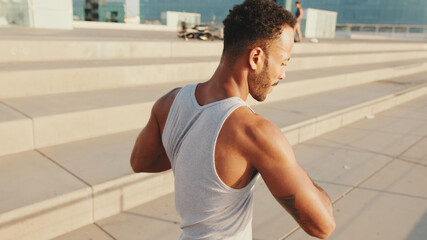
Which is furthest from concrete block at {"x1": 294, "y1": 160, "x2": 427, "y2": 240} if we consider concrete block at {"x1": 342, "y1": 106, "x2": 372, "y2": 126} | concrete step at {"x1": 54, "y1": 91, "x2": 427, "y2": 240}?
concrete block at {"x1": 342, "y1": 106, "x2": 372, "y2": 126}

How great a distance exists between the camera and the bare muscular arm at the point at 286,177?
38.9 inches

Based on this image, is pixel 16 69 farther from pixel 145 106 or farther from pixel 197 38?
pixel 197 38

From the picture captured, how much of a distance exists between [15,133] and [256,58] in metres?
2.56

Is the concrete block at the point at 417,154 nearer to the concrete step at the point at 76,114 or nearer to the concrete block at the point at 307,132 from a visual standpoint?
the concrete block at the point at 307,132

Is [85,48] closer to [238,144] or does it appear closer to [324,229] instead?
[238,144]

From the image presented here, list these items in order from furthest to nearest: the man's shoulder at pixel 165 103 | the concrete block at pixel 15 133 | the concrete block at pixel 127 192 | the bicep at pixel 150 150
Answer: the concrete block at pixel 15 133 → the concrete block at pixel 127 192 → the bicep at pixel 150 150 → the man's shoulder at pixel 165 103

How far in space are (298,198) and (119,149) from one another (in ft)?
7.99

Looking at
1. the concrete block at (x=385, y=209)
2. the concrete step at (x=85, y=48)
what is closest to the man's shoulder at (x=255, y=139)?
the concrete block at (x=385, y=209)

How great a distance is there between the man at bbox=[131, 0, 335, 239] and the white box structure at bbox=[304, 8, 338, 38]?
690 inches

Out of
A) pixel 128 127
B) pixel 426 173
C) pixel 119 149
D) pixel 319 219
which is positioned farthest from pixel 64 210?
pixel 426 173

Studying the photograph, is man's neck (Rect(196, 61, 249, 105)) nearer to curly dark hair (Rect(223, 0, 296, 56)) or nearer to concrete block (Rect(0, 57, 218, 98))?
curly dark hair (Rect(223, 0, 296, 56))

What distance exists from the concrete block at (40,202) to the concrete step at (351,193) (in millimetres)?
135

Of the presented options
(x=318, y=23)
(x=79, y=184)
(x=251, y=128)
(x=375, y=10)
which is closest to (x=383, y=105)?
(x=79, y=184)

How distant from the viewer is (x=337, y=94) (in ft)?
22.1
